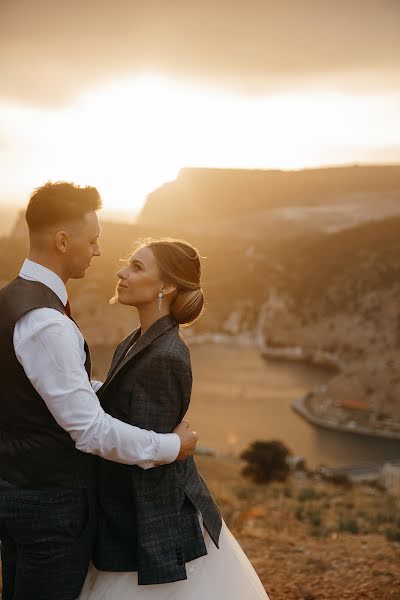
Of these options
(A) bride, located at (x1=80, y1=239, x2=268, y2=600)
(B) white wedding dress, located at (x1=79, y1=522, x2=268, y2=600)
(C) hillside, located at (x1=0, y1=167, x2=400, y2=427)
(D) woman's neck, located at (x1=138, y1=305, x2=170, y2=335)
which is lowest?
(C) hillside, located at (x1=0, y1=167, x2=400, y2=427)

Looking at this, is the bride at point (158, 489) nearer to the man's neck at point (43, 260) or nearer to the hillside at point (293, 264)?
the man's neck at point (43, 260)

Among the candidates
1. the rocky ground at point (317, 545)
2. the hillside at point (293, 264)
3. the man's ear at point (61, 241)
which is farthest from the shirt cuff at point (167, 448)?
the hillside at point (293, 264)

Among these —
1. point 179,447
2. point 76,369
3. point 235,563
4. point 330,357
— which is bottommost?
point 330,357

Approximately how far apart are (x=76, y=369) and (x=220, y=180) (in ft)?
394

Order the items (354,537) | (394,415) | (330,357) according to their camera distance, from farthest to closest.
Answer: (330,357) < (394,415) < (354,537)

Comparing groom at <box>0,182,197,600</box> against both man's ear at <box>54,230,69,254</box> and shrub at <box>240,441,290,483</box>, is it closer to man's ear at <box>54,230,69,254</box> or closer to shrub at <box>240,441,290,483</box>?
man's ear at <box>54,230,69,254</box>

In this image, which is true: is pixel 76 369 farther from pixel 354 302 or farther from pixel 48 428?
pixel 354 302

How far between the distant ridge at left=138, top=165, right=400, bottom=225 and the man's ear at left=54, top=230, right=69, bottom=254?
378 ft

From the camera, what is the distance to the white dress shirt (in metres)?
1.79

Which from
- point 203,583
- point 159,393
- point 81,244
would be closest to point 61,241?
point 81,244

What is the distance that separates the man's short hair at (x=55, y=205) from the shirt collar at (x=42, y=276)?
0.41ft

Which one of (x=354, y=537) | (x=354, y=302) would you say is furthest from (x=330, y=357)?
(x=354, y=537)

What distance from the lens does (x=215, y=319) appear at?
105 meters

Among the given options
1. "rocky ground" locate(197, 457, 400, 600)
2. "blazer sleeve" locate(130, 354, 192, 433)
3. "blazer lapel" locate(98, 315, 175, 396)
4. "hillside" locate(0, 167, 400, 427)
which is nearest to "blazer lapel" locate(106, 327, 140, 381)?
"blazer lapel" locate(98, 315, 175, 396)
